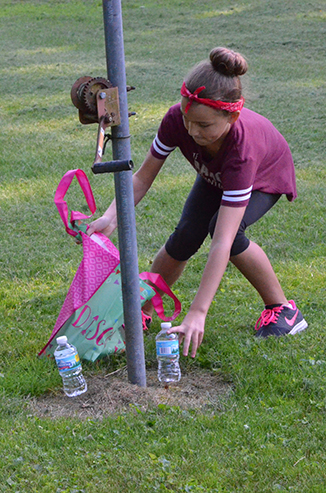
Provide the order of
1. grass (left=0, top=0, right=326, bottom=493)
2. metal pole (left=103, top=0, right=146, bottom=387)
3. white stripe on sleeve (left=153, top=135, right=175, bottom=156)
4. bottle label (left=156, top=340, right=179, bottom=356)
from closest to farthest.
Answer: grass (left=0, top=0, right=326, bottom=493) < metal pole (left=103, top=0, right=146, bottom=387) < bottle label (left=156, top=340, right=179, bottom=356) < white stripe on sleeve (left=153, top=135, right=175, bottom=156)

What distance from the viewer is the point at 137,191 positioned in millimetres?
3305

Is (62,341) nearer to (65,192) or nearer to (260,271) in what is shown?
(65,192)

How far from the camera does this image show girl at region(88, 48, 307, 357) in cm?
272

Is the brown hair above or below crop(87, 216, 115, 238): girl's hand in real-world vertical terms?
above

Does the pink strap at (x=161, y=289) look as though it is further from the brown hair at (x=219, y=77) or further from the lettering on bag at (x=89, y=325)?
the brown hair at (x=219, y=77)

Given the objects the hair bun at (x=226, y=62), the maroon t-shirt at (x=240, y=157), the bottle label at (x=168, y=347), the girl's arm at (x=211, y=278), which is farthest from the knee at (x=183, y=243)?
the hair bun at (x=226, y=62)

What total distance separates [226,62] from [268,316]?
1377 millimetres

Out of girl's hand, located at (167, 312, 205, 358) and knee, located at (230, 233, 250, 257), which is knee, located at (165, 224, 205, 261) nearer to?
knee, located at (230, 233, 250, 257)

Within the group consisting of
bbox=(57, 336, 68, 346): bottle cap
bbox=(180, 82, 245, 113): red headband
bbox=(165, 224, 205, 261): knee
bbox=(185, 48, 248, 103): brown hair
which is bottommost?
bbox=(57, 336, 68, 346): bottle cap

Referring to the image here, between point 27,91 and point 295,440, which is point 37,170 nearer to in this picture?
point 27,91

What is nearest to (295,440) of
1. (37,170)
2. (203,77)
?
(203,77)

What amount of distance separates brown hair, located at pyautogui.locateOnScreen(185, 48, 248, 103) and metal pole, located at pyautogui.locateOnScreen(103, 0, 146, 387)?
311 mm

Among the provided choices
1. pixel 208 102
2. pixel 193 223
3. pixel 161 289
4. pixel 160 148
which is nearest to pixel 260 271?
pixel 193 223

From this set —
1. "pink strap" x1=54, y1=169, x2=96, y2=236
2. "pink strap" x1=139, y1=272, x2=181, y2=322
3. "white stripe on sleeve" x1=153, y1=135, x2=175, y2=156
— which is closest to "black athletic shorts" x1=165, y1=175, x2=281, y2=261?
"white stripe on sleeve" x1=153, y1=135, x2=175, y2=156
